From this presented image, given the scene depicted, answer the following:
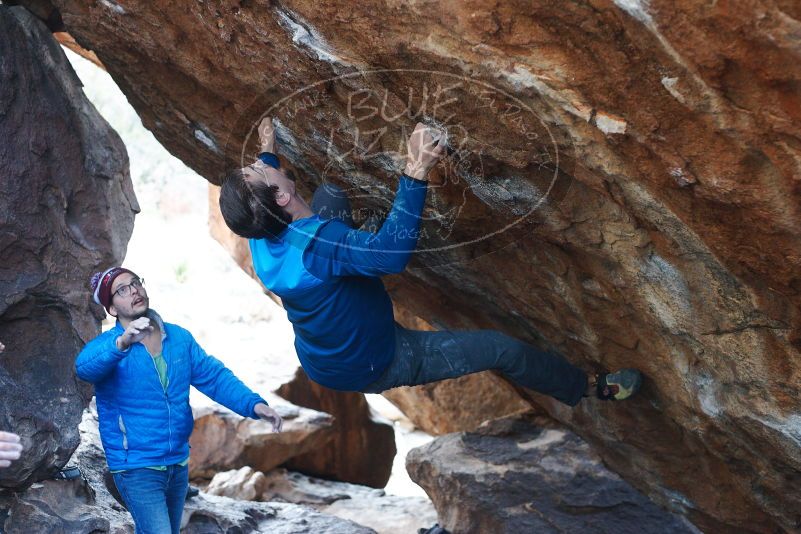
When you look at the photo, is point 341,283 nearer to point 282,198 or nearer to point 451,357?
point 282,198

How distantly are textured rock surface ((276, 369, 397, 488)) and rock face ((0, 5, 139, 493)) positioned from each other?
12.3 feet

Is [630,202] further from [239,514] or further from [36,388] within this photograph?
[239,514]

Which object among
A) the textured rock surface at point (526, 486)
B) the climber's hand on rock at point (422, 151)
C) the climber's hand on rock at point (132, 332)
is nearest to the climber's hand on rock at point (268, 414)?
the climber's hand on rock at point (132, 332)

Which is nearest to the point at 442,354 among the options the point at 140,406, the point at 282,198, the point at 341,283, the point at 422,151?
the point at 341,283

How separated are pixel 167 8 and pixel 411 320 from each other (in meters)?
3.85

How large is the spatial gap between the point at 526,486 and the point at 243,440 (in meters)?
2.36

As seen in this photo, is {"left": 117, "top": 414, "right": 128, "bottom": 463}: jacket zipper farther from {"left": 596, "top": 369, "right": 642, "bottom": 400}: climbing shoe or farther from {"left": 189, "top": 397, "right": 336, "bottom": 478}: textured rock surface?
{"left": 189, "top": 397, "right": 336, "bottom": 478}: textured rock surface

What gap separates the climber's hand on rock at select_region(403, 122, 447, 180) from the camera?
299 centimetres

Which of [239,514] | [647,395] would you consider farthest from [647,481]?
[239,514]

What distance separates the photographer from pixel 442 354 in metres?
3.85

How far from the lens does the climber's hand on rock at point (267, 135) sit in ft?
A: 12.1

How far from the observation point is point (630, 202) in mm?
3029

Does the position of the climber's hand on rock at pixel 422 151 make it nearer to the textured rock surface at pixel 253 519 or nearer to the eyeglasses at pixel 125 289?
the eyeglasses at pixel 125 289

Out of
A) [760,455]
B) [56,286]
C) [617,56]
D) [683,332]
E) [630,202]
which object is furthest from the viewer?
[56,286]
